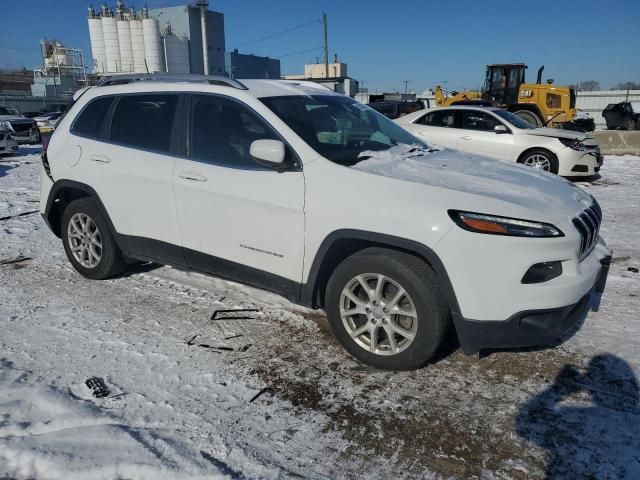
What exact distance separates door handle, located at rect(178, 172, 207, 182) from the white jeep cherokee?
12 mm

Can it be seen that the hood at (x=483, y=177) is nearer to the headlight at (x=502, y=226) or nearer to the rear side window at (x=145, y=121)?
the headlight at (x=502, y=226)

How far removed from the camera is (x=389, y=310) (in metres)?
3.04

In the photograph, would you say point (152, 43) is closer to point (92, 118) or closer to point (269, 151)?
point (92, 118)

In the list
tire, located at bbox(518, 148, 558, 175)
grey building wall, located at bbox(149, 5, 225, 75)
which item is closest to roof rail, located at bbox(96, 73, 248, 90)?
tire, located at bbox(518, 148, 558, 175)

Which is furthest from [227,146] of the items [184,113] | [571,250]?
[571,250]

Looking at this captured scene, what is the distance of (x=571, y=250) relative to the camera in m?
2.79

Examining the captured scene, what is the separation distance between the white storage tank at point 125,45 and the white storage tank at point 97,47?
221cm

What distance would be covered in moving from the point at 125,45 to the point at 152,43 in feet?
11.0

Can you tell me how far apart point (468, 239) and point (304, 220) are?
3.47ft

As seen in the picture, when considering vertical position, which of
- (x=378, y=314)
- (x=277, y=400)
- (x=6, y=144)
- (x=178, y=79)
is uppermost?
(x=178, y=79)

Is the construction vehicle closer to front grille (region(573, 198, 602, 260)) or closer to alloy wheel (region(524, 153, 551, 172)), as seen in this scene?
alloy wheel (region(524, 153, 551, 172))

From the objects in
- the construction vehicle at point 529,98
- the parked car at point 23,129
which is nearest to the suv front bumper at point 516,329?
the construction vehicle at point 529,98

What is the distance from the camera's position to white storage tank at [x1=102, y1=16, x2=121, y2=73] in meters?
57.2

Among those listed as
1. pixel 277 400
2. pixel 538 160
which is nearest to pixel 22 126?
pixel 538 160
